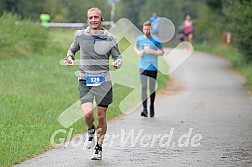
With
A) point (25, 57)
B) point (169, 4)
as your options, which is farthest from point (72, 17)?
point (169, 4)

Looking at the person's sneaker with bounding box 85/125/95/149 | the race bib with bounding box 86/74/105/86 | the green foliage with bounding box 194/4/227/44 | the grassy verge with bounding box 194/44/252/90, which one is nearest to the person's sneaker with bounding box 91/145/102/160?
the person's sneaker with bounding box 85/125/95/149

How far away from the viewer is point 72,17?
100 feet

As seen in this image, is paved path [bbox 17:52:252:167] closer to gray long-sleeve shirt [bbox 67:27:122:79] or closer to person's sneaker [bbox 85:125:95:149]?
person's sneaker [bbox 85:125:95:149]

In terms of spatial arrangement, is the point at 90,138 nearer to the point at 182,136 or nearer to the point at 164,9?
the point at 182,136

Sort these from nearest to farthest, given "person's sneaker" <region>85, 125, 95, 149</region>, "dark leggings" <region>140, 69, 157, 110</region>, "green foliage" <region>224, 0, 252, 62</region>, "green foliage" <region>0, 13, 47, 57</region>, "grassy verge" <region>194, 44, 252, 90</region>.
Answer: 1. "person's sneaker" <region>85, 125, 95, 149</region>
2. "dark leggings" <region>140, 69, 157, 110</region>
3. "green foliage" <region>224, 0, 252, 62</region>
4. "green foliage" <region>0, 13, 47, 57</region>
5. "grassy verge" <region>194, 44, 252, 90</region>

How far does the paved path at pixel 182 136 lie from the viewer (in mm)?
9969

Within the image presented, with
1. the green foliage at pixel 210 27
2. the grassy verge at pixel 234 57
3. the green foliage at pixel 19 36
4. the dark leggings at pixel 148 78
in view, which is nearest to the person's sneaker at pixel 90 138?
the dark leggings at pixel 148 78

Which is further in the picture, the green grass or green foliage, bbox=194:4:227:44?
green foliage, bbox=194:4:227:44

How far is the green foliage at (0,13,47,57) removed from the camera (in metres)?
25.3

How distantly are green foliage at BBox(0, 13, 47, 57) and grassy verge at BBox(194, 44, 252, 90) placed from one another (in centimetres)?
807

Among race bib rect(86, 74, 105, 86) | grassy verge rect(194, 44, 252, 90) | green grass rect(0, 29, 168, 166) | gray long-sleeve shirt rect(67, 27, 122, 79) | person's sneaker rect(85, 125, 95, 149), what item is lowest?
grassy verge rect(194, 44, 252, 90)

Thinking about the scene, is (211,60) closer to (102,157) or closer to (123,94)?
(123,94)

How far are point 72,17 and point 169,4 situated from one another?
31050 millimetres

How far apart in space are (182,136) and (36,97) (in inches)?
231
